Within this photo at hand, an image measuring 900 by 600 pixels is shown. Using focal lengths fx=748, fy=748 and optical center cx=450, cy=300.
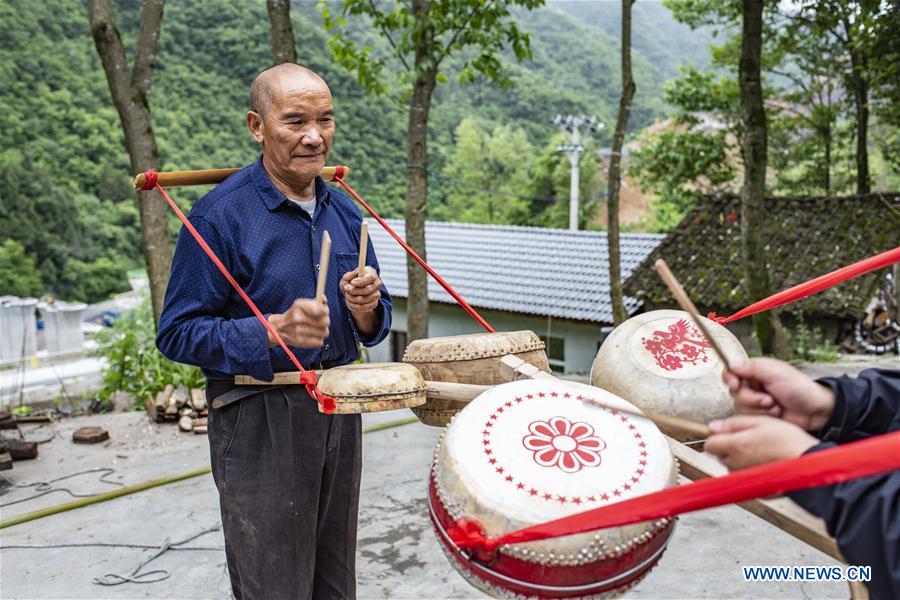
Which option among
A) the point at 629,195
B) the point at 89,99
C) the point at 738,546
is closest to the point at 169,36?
the point at 89,99

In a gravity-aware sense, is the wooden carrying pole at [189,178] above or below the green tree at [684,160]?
below

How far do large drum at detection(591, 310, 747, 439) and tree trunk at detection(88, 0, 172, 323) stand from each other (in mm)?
5221

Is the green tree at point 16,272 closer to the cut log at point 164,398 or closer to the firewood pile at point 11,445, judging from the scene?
the cut log at point 164,398

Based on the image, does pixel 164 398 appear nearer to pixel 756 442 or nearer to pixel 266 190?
pixel 266 190

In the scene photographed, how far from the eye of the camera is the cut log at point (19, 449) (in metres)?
5.12

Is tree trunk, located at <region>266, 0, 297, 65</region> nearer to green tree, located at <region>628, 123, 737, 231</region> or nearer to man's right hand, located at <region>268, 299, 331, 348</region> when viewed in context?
man's right hand, located at <region>268, 299, 331, 348</region>

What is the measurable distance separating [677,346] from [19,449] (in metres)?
4.77

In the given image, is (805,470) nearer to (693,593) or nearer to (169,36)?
(693,593)

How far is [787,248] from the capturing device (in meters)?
11.6

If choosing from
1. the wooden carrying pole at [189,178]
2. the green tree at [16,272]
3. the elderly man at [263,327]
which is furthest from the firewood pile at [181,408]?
the green tree at [16,272]

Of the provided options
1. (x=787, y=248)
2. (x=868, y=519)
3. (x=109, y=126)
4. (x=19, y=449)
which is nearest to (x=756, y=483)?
(x=868, y=519)

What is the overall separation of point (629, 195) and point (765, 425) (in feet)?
170

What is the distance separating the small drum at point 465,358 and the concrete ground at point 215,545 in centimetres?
114

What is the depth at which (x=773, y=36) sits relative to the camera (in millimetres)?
15586
